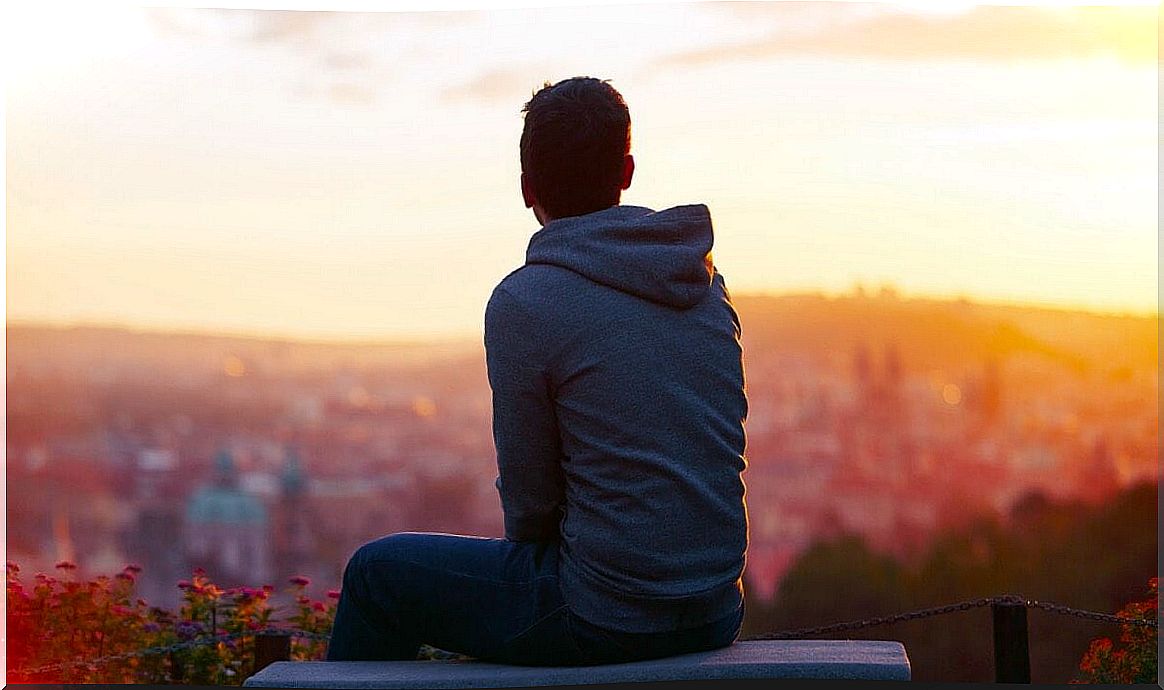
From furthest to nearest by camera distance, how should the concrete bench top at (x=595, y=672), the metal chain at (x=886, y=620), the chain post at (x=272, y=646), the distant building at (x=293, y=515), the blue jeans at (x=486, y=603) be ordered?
the distant building at (x=293, y=515)
the metal chain at (x=886, y=620)
the chain post at (x=272, y=646)
the blue jeans at (x=486, y=603)
the concrete bench top at (x=595, y=672)

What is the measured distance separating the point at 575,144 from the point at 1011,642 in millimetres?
2066

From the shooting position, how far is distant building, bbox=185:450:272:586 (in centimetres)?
456

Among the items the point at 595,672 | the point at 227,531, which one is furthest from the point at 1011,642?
the point at 227,531

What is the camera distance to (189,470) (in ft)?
15.4

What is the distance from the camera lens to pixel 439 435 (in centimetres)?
465

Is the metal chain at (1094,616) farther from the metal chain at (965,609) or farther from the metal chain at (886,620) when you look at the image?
the metal chain at (886,620)

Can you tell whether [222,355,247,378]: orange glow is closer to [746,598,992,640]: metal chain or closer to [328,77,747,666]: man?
[746,598,992,640]: metal chain

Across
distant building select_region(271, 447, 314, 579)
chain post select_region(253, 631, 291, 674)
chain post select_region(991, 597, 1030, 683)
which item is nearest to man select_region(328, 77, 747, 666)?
chain post select_region(253, 631, 291, 674)

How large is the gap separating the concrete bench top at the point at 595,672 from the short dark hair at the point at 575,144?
0.72 metres

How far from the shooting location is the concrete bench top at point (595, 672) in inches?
78.1

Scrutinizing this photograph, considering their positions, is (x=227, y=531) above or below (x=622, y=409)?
below

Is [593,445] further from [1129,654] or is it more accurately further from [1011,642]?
[1129,654]

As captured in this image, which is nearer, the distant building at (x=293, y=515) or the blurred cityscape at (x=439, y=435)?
the blurred cityscape at (x=439, y=435)

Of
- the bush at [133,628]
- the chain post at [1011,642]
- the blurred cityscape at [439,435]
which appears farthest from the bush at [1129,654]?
the bush at [133,628]
